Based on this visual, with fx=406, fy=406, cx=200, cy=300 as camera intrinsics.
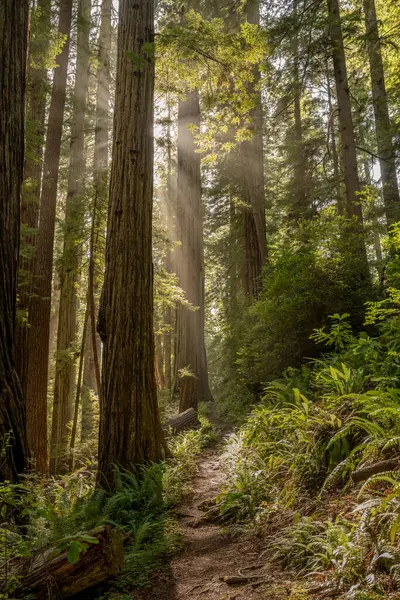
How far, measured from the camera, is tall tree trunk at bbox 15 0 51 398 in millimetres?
7754

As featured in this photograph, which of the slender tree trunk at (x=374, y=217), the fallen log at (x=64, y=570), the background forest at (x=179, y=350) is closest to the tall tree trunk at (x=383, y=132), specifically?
the background forest at (x=179, y=350)

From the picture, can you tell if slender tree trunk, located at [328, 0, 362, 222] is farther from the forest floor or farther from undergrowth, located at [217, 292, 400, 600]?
the forest floor

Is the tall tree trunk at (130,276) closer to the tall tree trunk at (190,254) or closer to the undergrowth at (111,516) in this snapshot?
the undergrowth at (111,516)

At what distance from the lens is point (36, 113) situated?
987 cm

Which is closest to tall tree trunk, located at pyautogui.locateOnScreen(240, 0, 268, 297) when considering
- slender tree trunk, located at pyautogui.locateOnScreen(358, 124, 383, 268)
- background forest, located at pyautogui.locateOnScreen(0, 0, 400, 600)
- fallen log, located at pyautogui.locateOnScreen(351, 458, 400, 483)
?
background forest, located at pyautogui.locateOnScreen(0, 0, 400, 600)

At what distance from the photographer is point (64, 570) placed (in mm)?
2627

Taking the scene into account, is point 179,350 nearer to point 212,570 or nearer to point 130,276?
point 130,276

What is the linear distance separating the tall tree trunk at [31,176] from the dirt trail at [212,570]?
15.9ft

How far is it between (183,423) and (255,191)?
7916mm

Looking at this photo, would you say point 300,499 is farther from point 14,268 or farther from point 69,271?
point 69,271

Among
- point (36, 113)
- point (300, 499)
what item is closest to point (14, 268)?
point (300, 499)

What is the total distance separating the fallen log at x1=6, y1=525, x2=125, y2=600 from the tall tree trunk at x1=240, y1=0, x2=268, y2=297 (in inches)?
400

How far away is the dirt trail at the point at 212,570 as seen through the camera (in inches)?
103

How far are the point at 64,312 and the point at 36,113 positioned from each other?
4911 mm
